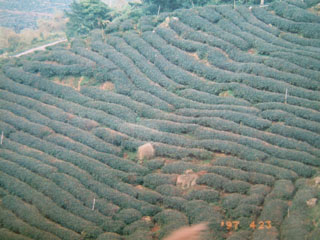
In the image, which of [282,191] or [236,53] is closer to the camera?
[282,191]

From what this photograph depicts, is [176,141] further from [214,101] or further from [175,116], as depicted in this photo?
[214,101]

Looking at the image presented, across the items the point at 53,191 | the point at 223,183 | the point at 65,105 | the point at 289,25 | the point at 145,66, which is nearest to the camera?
the point at 223,183

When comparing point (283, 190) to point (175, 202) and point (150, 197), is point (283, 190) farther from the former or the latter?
point (150, 197)

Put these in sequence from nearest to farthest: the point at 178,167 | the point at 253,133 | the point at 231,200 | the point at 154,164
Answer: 1. the point at 231,200
2. the point at 178,167
3. the point at 154,164
4. the point at 253,133

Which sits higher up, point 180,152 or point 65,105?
point 65,105

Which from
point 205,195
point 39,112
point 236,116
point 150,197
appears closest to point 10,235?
point 150,197

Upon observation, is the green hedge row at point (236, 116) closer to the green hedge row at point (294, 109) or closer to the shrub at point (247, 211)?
the green hedge row at point (294, 109)
